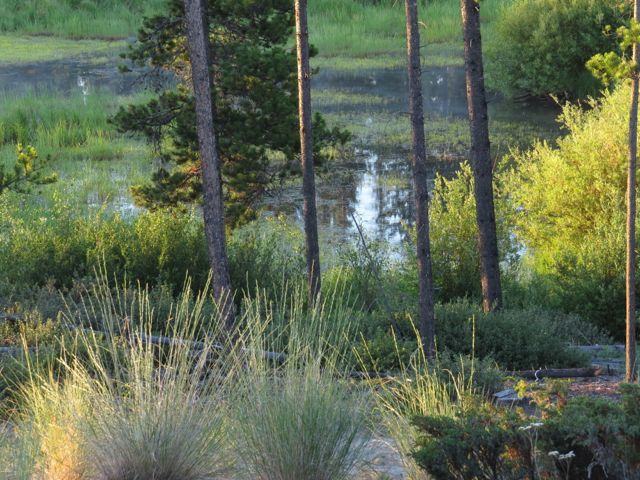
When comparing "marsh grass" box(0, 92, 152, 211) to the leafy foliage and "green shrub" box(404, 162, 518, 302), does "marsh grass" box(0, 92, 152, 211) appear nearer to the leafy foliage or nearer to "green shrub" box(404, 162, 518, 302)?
the leafy foliage

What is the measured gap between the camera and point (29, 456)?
5980 mm

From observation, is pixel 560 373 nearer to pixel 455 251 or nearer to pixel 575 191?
pixel 455 251

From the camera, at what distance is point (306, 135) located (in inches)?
561

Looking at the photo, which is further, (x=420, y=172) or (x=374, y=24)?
(x=374, y=24)

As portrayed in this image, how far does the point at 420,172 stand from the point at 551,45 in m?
27.2

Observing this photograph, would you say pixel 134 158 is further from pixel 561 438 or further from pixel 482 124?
pixel 561 438

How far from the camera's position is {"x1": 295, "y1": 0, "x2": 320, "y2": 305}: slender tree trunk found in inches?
544

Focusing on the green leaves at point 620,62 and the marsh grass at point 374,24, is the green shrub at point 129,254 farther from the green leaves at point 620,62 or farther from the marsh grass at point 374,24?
the marsh grass at point 374,24

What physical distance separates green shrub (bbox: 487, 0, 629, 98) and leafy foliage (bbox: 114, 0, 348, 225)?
22.1 metres

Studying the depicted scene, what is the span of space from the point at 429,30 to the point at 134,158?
77.6 ft

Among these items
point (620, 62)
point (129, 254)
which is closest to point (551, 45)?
point (129, 254)

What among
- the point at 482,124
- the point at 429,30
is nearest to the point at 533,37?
the point at 429,30

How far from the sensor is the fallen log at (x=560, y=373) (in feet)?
36.0

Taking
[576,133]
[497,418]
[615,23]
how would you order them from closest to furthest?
[497,418]
[576,133]
[615,23]
